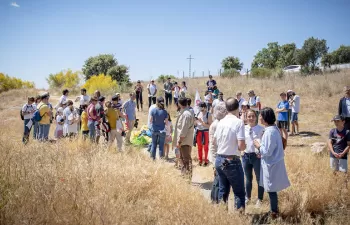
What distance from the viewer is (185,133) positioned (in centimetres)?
565

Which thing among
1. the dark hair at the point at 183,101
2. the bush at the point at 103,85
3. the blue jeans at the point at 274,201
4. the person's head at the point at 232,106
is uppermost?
the bush at the point at 103,85

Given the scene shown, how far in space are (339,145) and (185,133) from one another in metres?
3.16

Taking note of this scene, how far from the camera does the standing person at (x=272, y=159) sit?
375 centimetres

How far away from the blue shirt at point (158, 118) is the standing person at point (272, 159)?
11.0ft

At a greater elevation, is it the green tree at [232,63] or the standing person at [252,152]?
the green tree at [232,63]

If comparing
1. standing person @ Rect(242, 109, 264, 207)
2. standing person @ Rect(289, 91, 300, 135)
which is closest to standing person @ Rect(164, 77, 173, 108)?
standing person @ Rect(289, 91, 300, 135)

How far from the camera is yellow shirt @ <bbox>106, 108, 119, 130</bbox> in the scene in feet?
24.5

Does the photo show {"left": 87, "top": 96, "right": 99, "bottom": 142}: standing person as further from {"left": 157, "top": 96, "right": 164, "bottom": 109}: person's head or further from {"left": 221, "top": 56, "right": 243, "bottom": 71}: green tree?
{"left": 221, "top": 56, "right": 243, "bottom": 71}: green tree

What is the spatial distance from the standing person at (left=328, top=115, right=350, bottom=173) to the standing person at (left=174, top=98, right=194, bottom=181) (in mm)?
2933

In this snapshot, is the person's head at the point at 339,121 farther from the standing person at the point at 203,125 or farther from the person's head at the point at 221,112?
the standing person at the point at 203,125

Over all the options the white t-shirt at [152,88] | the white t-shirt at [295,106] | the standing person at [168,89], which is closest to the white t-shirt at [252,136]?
the white t-shirt at [295,106]

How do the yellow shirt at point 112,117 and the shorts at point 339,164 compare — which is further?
the yellow shirt at point 112,117

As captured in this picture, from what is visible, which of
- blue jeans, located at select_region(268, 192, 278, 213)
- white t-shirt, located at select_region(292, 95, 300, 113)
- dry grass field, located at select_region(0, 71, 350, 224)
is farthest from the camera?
white t-shirt, located at select_region(292, 95, 300, 113)

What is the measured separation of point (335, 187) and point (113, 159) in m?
4.40
